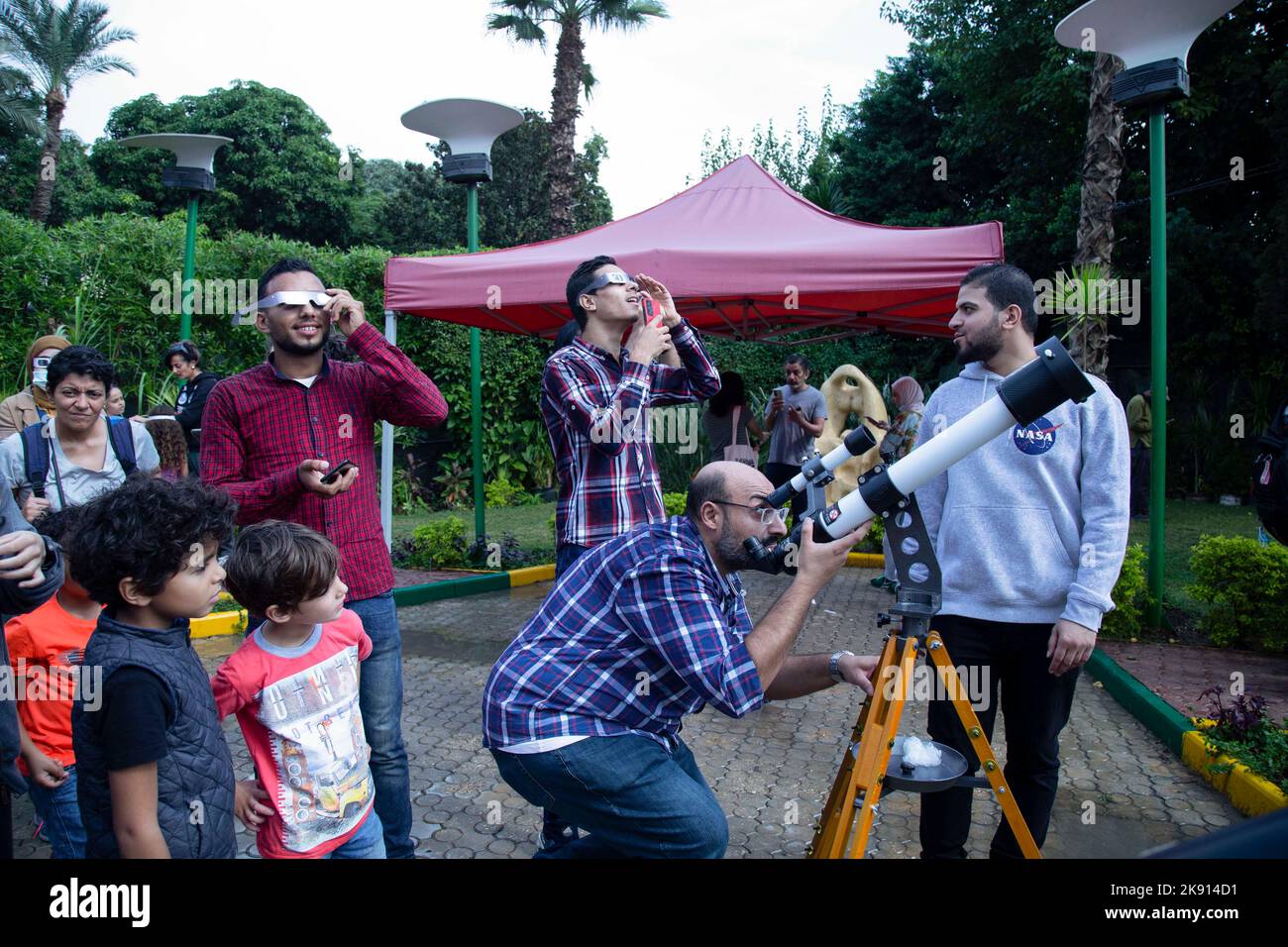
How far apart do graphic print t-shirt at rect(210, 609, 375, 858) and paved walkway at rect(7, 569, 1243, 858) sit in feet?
3.81

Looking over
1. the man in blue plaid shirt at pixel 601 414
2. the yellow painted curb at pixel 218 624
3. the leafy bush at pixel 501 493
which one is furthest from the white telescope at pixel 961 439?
the leafy bush at pixel 501 493

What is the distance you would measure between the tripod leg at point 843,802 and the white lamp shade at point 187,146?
8.39m

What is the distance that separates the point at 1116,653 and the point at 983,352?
4192mm

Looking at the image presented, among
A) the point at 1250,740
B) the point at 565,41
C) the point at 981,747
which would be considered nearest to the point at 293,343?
the point at 981,747

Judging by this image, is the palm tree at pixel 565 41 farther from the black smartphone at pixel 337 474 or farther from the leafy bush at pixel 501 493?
the black smartphone at pixel 337 474

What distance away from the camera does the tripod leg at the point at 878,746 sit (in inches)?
78.3

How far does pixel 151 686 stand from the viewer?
1.93m

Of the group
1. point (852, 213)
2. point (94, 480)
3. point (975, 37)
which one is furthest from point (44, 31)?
point (94, 480)

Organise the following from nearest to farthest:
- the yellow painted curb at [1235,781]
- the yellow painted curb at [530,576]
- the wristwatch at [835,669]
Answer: the wristwatch at [835,669] < the yellow painted curb at [1235,781] < the yellow painted curb at [530,576]

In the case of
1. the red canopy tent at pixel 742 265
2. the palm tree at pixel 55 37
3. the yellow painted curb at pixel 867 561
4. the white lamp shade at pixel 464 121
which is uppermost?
the palm tree at pixel 55 37

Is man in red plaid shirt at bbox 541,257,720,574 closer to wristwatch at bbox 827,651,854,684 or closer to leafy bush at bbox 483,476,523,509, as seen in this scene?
wristwatch at bbox 827,651,854,684

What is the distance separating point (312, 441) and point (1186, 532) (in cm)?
1168

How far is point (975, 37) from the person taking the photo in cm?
1800

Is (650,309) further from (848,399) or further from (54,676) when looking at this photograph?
(848,399)
